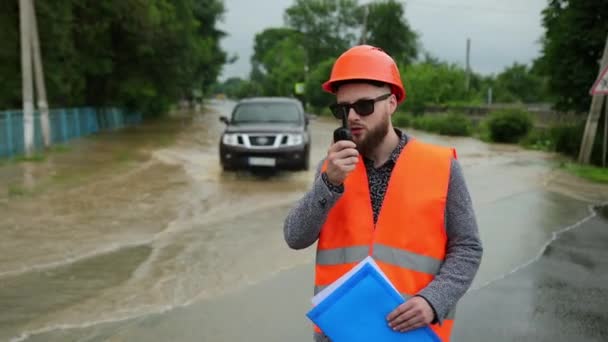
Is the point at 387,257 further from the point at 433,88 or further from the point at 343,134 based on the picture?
the point at 433,88

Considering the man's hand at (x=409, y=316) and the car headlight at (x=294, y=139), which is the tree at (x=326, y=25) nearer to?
the car headlight at (x=294, y=139)

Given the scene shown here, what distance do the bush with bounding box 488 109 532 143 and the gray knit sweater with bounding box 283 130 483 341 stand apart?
23.4 meters

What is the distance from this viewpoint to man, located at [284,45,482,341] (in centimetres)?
212

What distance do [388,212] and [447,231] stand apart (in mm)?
276

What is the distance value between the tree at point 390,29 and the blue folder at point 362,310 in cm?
6996

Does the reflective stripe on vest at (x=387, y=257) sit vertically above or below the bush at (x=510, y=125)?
above

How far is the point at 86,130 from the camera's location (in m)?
27.1

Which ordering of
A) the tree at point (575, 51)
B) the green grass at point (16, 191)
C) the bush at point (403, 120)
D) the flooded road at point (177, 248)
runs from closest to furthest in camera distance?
1. the flooded road at point (177, 248)
2. the green grass at point (16, 191)
3. the tree at point (575, 51)
4. the bush at point (403, 120)

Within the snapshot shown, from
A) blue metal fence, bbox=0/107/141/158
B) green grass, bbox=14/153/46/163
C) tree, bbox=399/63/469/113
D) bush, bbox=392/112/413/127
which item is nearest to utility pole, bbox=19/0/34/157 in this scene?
green grass, bbox=14/153/46/163

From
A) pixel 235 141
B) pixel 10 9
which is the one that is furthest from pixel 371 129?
pixel 10 9

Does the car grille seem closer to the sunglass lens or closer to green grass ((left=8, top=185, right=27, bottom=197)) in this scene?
green grass ((left=8, top=185, right=27, bottom=197))

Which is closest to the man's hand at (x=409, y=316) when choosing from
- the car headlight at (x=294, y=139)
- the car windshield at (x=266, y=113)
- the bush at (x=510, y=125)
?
the car headlight at (x=294, y=139)

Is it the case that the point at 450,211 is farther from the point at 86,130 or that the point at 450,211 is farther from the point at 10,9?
the point at 86,130

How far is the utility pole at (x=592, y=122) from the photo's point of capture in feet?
43.6
